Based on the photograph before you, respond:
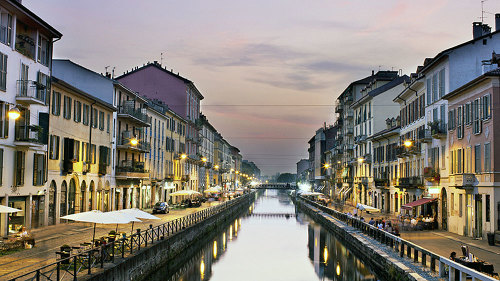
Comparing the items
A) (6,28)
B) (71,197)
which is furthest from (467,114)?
(71,197)

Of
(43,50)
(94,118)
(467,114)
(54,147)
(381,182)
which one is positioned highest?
(43,50)

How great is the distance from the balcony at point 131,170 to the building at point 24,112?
17.4m

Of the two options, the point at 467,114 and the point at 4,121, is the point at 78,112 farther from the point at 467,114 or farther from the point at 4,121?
the point at 467,114

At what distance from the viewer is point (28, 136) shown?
32.5 metres

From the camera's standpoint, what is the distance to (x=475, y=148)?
34250mm

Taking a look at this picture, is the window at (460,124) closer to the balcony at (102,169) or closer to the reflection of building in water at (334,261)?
the reflection of building in water at (334,261)

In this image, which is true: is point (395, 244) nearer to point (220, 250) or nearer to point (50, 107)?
point (220, 250)

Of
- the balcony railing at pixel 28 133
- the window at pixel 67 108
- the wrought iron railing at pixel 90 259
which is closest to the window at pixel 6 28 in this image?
the balcony railing at pixel 28 133

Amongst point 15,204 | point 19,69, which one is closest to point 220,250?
point 15,204

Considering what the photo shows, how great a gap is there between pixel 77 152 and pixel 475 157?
28.2 metres

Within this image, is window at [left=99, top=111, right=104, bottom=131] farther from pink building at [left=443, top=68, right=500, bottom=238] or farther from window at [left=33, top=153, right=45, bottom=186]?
pink building at [left=443, top=68, right=500, bottom=238]

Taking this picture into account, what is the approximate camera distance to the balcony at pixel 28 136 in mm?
31641

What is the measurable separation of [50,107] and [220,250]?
16195mm

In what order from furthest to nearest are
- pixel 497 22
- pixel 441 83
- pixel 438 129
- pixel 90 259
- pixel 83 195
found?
1. pixel 83 195
2. pixel 497 22
3. pixel 441 83
4. pixel 438 129
5. pixel 90 259
